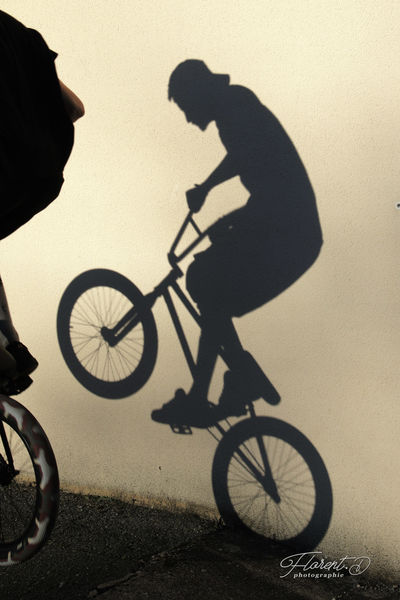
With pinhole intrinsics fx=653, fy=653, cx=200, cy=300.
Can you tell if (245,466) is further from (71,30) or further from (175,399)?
(71,30)

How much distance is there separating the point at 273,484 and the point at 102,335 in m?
1.33

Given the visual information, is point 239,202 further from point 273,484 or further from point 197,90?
point 273,484

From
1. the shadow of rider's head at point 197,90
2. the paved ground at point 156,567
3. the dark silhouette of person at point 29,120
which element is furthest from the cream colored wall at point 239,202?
the dark silhouette of person at point 29,120

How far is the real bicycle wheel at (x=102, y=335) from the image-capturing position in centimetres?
382

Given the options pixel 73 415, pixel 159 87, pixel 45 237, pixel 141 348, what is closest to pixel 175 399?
pixel 141 348

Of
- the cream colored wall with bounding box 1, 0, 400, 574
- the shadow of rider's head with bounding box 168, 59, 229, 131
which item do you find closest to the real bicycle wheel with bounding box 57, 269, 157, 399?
the cream colored wall with bounding box 1, 0, 400, 574

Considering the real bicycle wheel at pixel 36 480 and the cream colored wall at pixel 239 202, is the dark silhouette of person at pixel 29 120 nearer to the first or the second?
the real bicycle wheel at pixel 36 480

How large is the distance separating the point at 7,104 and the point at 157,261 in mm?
1562

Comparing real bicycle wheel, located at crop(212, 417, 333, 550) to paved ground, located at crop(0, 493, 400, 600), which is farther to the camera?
real bicycle wheel, located at crop(212, 417, 333, 550)

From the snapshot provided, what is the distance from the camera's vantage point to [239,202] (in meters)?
3.41

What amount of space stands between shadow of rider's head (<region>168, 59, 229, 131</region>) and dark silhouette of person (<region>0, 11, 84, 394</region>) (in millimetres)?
1031

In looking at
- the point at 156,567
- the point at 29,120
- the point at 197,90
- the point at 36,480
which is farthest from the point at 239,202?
the point at 156,567

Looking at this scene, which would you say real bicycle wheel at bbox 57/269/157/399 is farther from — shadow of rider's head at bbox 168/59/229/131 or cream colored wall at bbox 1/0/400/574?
shadow of rider's head at bbox 168/59/229/131

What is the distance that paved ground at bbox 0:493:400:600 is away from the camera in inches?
125
